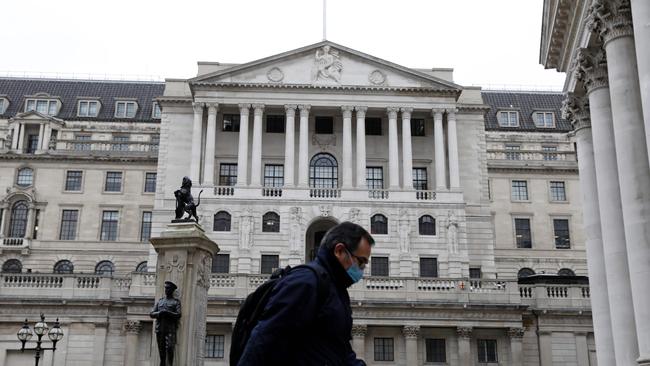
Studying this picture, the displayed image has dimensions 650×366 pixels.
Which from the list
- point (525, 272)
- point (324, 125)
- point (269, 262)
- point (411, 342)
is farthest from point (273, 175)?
point (525, 272)

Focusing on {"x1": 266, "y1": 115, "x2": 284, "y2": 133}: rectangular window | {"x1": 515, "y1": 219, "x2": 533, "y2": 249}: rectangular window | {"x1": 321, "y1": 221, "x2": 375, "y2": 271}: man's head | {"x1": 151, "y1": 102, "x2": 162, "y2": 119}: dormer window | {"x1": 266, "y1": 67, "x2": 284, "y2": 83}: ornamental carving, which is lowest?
{"x1": 321, "y1": 221, "x2": 375, "y2": 271}: man's head

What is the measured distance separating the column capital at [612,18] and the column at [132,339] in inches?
1372

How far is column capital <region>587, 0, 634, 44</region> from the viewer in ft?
72.6

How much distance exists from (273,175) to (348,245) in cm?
5302

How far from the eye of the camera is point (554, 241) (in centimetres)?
7075

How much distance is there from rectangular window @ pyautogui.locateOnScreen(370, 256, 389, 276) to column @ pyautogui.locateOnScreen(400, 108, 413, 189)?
5.74 metres

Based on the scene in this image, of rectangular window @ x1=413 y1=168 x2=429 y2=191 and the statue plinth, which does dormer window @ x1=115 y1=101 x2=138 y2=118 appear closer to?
rectangular window @ x1=413 y1=168 x2=429 y2=191

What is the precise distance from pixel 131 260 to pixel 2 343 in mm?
19868

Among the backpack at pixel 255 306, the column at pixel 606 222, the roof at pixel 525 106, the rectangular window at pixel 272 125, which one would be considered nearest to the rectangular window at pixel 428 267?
the rectangular window at pixel 272 125

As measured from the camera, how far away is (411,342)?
160ft

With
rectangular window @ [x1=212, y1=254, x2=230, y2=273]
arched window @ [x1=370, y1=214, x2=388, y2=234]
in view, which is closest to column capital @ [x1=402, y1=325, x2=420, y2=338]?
arched window @ [x1=370, y1=214, x2=388, y2=234]

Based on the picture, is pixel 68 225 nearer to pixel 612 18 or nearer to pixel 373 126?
pixel 373 126

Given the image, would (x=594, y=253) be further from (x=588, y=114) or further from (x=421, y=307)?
(x=421, y=307)

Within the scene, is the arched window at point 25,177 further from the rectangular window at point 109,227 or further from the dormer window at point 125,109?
the dormer window at point 125,109
